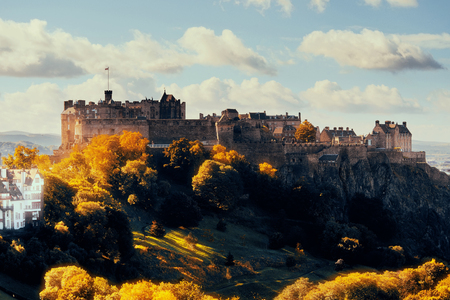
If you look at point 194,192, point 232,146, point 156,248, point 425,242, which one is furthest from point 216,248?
point 425,242

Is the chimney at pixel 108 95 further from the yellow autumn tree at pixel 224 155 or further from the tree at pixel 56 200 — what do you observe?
the tree at pixel 56 200

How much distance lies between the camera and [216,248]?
63.5 metres

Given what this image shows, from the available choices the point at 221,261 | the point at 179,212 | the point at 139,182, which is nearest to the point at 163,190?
the point at 139,182

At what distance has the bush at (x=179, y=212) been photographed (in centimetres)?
6619

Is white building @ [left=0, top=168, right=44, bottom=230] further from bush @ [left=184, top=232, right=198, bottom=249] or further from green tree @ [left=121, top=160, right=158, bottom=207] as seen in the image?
bush @ [left=184, top=232, right=198, bottom=249]

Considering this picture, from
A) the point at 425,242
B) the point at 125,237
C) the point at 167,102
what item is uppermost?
the point at 167,102

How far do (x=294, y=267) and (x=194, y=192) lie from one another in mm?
17890

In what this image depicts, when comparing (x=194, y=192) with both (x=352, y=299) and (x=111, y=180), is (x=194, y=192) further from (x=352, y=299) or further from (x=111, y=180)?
(x=352, y=299)

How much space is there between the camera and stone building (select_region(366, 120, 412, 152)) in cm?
10793

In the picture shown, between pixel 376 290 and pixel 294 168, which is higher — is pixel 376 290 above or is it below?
below

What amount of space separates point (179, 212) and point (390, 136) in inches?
2400

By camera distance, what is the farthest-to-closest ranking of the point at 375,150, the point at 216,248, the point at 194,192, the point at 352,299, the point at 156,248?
the point at 375,150
the point at 194,192
the point at 216,248
the point at 156,248
the point at 352,299

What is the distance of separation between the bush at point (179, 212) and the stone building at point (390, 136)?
49961 mm

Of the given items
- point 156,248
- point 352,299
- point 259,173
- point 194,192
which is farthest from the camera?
point 259,173
